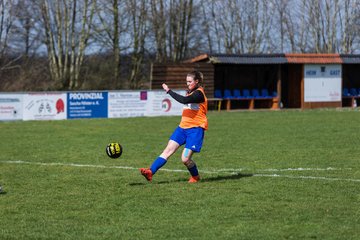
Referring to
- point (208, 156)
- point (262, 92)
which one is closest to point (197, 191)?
point (208, 156)

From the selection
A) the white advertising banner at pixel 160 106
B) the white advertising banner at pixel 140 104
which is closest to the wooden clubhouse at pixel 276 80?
the white advertising banner at pixel 160 106

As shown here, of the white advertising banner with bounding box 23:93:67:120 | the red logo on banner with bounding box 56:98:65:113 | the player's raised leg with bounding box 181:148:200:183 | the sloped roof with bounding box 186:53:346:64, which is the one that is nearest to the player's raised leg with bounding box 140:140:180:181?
the player's raised leg with bounding box 181:148:200:183

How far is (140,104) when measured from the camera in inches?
1302

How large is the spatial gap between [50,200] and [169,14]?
42975 mm

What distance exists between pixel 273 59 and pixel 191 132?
1235 inches

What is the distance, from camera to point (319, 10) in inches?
2275

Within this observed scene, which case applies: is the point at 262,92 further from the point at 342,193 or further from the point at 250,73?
the point at 342,193

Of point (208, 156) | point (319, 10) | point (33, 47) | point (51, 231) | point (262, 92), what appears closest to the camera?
point (51, 231)

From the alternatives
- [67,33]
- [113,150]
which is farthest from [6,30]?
[113,150]

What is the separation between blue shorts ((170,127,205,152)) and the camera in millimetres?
10945

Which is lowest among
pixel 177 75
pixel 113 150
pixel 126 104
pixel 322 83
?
pixel 113 150

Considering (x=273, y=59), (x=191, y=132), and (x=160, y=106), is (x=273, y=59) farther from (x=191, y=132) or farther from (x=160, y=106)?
(x=191, y=132)

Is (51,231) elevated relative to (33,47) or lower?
lower

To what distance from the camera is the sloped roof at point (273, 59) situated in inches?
1583
